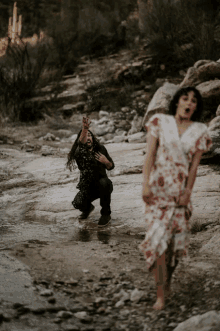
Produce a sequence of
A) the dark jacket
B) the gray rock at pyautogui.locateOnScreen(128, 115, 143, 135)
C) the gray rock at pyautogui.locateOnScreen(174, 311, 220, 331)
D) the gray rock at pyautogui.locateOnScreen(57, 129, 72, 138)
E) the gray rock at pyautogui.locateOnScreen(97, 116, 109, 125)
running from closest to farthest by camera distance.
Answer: the gray rock at pyautogui.locateOnScreen(174, 311, 220, 331) → the dark jacket → the gray rock at pyautogui.locateOnScreen(128, 115, 143, 135) → the gray rock at pyautogui.locateOnScreen(57, 129, 72, 138) → the gray rock at pyautogui.locateOnScreen(97, 116, 109, 125)

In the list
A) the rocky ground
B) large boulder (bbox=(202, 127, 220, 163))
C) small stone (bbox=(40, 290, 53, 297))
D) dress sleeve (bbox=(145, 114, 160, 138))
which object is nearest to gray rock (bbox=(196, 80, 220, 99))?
large boulder (bbox=(202, 127, 220, 163))

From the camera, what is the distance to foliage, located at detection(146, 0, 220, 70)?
10938mm

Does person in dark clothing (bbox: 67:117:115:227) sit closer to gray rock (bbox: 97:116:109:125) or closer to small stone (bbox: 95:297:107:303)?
small stone (bbox: 95:297:107:303)

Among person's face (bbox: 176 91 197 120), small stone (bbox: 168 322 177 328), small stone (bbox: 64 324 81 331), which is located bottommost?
small stone (bbox: 168 322 177 328)

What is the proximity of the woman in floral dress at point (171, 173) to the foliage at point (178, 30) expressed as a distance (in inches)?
351

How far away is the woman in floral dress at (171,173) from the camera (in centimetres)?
220

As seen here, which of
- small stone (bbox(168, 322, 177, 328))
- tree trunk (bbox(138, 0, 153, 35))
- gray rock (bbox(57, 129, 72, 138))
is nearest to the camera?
small stone (bbox(168, 322, 177, 328))

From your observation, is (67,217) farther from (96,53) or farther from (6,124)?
(96,53)

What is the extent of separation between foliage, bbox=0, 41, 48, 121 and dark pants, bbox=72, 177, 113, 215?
6923 mm

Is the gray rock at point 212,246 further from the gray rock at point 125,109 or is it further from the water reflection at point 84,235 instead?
the gray rock at point 125,109

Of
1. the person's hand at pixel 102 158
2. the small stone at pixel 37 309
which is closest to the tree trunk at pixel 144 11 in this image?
the person's hand at pixel 102 158

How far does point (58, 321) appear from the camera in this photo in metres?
2.24

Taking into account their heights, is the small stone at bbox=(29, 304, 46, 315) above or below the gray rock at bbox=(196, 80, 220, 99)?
below

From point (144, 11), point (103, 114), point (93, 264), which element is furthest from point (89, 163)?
point (144, 11)
